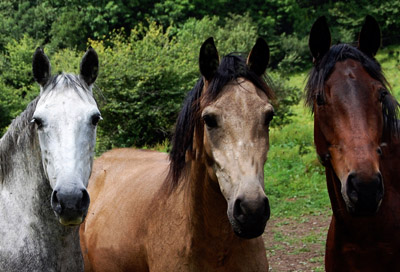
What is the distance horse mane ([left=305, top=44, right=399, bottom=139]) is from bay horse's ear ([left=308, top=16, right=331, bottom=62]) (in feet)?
0.34

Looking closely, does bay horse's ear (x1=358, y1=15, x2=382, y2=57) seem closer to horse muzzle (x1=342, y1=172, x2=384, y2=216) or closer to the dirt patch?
horse muzzle (x1=342, y1=172, x2=384, y2=216)

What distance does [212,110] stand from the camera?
261 centimetres

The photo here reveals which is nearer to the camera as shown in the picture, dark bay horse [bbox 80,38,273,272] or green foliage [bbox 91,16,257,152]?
dark bay horse [bbox 80,38,273,272]

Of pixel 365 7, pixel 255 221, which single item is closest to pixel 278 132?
pixel 255 221

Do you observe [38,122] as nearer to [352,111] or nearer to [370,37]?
[352,111]

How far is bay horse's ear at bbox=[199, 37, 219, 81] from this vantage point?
2.83m

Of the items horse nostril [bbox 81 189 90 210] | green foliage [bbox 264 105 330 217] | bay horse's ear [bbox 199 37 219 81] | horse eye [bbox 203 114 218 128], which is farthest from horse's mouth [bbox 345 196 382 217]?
green foliage [bbox 264 105 330 217]

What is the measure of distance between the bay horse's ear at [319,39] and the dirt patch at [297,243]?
326 cm

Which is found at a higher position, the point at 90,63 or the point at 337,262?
the point at 90,63

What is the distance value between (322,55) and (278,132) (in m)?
12.0

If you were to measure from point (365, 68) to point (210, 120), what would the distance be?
1157 millimetres

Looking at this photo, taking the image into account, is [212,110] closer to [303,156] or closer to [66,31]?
[303,156]

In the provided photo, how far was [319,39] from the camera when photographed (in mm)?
3277

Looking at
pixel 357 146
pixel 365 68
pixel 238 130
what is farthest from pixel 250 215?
pixel 365 68
